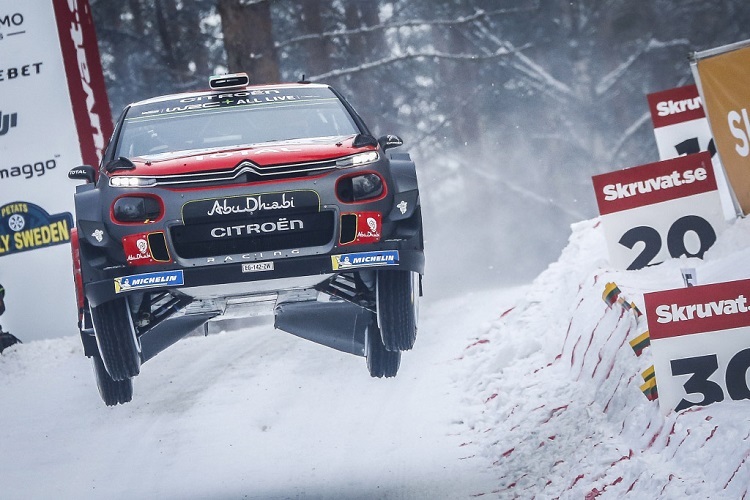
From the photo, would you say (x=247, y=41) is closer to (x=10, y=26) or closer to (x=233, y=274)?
(x=10, y=26)

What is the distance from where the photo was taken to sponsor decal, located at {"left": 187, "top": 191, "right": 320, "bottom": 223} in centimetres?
639

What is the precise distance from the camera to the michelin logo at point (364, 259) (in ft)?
21.2

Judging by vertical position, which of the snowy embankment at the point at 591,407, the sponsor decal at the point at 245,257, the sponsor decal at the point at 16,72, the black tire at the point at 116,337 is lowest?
the snowy embankment at the point at 591,407

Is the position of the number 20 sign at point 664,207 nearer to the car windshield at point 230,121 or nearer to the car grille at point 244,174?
the car windshield at point 230,121

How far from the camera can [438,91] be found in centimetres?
3106

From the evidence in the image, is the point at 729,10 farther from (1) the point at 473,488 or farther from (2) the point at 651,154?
(1) the point at 473,488

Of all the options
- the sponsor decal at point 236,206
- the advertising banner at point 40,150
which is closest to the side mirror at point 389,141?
the sponsor decal at point 236,206

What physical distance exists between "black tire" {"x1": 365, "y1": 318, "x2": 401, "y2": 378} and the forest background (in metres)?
21.5

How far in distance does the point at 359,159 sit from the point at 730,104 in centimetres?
446

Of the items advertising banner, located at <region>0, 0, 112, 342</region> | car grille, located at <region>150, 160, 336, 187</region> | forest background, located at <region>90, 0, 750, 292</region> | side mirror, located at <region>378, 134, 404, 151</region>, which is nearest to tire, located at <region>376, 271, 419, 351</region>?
car grille, located at <region>150, 160, 336, 187</region>

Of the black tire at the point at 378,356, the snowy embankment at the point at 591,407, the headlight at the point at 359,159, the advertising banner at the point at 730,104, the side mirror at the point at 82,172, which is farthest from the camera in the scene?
the advertising banner at the point at 730,104

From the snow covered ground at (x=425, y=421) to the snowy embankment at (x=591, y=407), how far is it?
17 millimetres

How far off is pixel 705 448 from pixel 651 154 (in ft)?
82.7

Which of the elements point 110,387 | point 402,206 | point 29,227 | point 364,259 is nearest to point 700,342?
point 402,206
